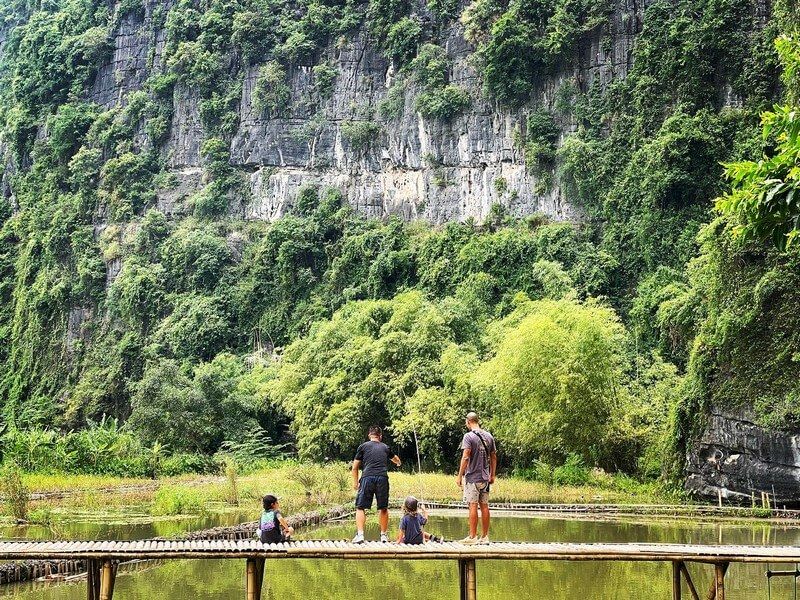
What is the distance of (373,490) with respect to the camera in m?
12.8

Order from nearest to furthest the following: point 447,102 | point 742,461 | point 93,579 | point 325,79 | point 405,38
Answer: point 93,579 → point 742,461 → point 447,102 → point 405,38 → point 325,79

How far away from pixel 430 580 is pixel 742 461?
1666 cm

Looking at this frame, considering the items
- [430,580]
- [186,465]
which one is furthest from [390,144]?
[430,580]

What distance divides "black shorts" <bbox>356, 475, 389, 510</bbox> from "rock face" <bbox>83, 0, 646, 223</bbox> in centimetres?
4485

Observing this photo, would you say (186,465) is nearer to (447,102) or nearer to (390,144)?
(447,102)

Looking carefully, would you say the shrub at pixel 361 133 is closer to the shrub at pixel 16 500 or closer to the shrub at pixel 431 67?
the shrub at pixel 431 67

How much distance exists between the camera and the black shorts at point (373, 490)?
12.7 meters

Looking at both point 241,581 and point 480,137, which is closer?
point 241,581

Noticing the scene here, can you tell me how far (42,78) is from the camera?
3290 inches

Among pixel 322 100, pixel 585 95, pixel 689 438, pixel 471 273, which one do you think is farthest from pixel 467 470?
pixel 322 100

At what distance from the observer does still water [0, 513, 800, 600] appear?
14086 millimetres

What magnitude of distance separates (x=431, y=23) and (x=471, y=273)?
19.6 meters

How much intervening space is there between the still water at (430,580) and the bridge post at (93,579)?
169 centimetres

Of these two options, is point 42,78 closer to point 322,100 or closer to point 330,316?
point 322,100
